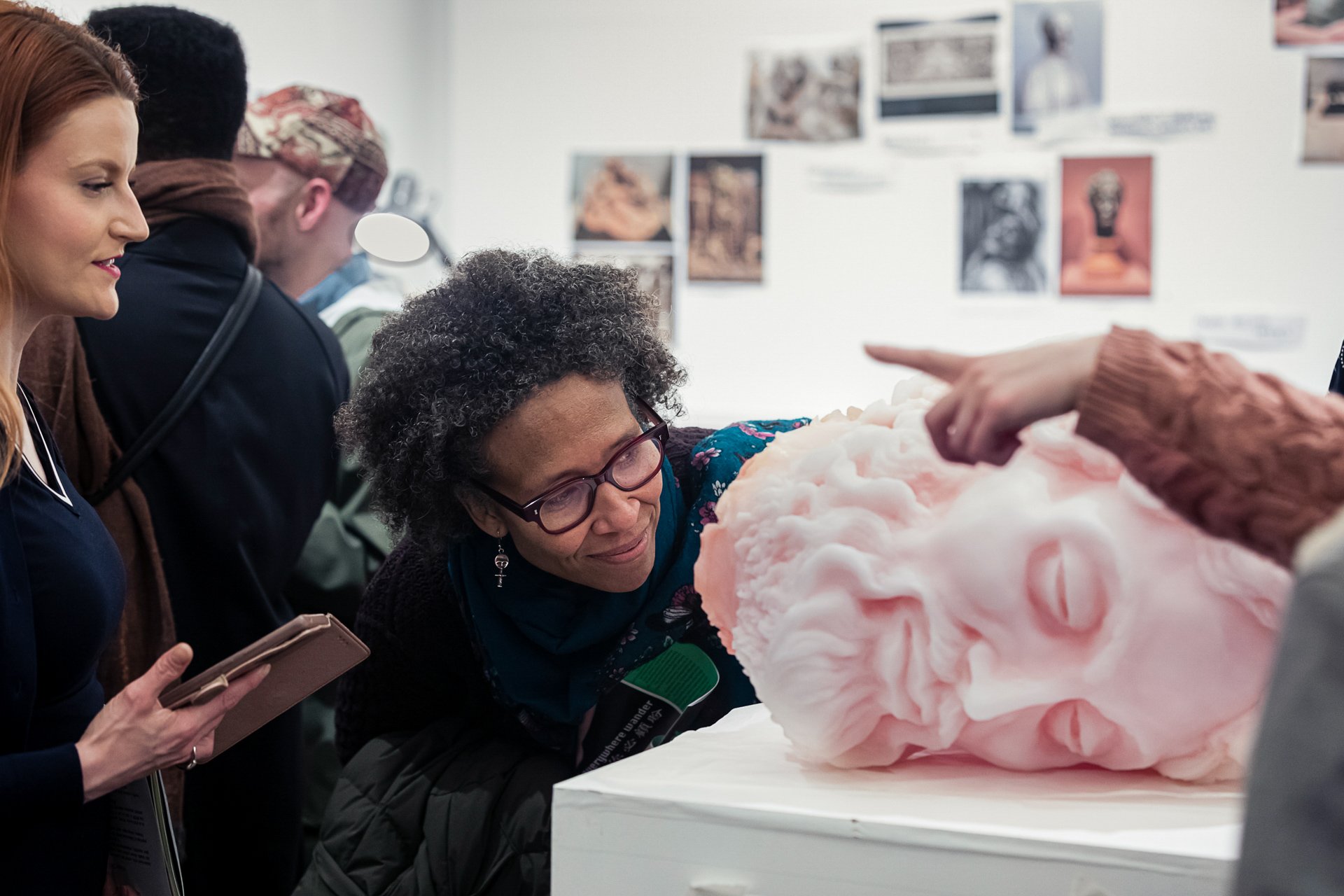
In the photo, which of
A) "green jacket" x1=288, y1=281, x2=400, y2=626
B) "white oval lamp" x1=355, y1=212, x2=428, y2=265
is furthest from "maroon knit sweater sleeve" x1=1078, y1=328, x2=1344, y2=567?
"white oval lamp" x1=355, y1=212, x2=428, y2=265

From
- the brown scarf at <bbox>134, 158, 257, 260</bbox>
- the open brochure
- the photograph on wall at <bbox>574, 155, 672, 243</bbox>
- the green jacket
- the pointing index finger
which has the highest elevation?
the photograph on wall at <bbox>574, 155, 672, 243</bbox>

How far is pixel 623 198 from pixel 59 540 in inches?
75.2

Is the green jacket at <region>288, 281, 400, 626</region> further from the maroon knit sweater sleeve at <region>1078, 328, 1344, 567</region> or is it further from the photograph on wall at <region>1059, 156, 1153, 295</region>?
the photograph on wall at <region>1059, 156, 1153, 295</region>

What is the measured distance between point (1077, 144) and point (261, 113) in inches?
62.0

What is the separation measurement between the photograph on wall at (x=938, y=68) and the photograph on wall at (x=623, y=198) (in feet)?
1.70

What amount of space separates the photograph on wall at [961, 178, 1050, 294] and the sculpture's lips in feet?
5.90

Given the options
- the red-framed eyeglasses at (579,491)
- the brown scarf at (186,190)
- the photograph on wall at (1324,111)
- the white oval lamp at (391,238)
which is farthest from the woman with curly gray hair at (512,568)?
the photograph on wall at (1324,111)

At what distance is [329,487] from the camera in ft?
5.43

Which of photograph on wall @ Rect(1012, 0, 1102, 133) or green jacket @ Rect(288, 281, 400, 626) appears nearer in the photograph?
green jacket @ Rect(288, 281, 400, 626)

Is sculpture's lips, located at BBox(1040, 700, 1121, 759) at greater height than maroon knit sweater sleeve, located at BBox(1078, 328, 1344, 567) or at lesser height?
lesser

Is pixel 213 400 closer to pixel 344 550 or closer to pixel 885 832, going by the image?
pixel 344 550

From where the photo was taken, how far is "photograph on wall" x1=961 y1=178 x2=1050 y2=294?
2.49 m

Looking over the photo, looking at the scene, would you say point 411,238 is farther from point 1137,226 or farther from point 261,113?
point 1137,226

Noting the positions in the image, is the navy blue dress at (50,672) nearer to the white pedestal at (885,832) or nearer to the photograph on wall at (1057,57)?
the white pedestal at (885,832)
